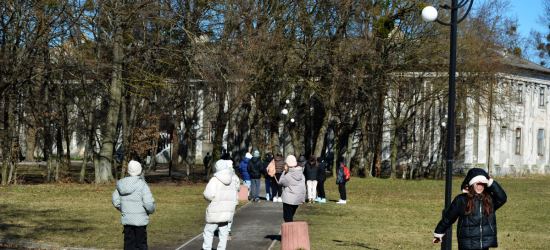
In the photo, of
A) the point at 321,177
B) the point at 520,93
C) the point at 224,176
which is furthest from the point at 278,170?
the point at 520,93

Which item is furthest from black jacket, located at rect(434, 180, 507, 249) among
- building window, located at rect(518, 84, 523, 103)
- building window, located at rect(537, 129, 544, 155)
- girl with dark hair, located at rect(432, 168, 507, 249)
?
building window, located at rect(537, 129, 544, 155)

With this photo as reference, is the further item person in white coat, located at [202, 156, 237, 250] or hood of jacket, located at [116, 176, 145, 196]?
person in white coat, located at [202, 156, 237, 250]

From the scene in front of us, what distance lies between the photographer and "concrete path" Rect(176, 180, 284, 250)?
35.5ft

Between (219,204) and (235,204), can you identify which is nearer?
(219,204)

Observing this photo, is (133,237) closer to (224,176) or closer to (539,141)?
(224,176)

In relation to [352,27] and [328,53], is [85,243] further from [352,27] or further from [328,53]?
[352,27]

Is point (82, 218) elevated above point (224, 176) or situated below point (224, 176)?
below

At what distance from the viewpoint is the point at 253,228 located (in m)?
13.2

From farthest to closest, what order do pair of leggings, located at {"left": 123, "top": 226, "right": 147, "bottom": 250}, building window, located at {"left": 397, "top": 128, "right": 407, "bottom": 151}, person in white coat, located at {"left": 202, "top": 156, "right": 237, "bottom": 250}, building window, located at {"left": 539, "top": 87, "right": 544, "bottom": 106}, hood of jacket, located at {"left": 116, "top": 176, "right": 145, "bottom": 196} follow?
1. building window, located at {"left": 539, "top": 87, "right": 544, "bottom": 106}
2. building window, located at {"left": 397, "top": 128, "right": 407, "bottom": 151}
3. person in white coat, located at {"left": 202, "top": 156, "right": 237, "bottom": 250}
4. pair of leggings, located at {"left": 123, "top": 226, "right": 147, "bottom": 250}
5. hood of jacket, located at {"left": 116, "top": 176, "right": 145, "bottom": 196}

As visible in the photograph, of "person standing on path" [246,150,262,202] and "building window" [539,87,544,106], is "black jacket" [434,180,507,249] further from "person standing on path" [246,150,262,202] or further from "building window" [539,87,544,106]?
"building window" [539,87,544,106]

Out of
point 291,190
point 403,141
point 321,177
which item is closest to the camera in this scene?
point 291,190

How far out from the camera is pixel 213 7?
27859 millimetres

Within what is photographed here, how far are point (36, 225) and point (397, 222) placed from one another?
9.16 metres

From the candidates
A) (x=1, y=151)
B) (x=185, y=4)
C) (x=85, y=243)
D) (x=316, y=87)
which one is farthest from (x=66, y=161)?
(x=85, y=243)
